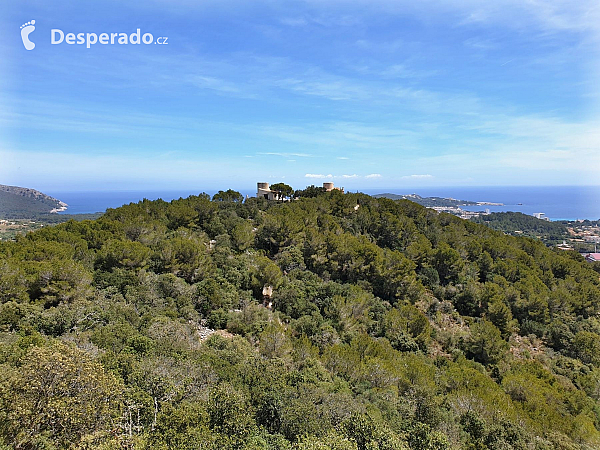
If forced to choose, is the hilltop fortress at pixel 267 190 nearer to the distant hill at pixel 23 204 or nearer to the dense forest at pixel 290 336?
the dense forest at pixel 290 336

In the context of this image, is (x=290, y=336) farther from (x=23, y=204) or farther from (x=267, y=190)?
(x=23, y=204)

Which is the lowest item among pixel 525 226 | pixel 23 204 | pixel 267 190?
pixel 525 226

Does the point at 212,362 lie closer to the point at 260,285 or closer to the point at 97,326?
the point at 97,326

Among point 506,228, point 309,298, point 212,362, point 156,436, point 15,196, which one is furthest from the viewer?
point 15,196

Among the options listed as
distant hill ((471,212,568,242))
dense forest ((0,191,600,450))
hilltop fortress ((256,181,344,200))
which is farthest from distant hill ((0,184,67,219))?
distant hill ((471,212,568,242))

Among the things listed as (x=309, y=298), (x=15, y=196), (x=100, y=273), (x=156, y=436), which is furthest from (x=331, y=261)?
(x=15, y=196)

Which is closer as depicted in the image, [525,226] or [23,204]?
[525,226]

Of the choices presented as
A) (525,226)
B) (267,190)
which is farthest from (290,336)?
(525,226)
